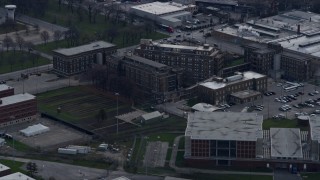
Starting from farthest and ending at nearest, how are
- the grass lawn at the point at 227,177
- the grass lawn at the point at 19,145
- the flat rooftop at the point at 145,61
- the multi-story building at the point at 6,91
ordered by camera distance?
1. the flat rooftop at the point at 145,61
2. the multi-story building at the point at 6,91
3. the grass lawn at the point at 19,145
4. the grass lawn at the point at 227,177

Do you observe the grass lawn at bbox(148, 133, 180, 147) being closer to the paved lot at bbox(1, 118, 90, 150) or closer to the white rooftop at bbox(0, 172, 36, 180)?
the paved lot at bbox(1, 118, 90, 150)

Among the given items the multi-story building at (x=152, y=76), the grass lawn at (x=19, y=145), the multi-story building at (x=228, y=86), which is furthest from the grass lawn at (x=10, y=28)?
the grass lawn at (x=19, y=145)

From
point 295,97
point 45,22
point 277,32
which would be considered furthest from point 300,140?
point 45,22

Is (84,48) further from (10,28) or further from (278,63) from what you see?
(278,63)

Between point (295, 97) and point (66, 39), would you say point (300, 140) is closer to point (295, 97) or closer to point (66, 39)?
point (295, 97)

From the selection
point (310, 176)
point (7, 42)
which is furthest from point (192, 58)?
point (310, 176)

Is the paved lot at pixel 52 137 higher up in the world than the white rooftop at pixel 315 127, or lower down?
lower down

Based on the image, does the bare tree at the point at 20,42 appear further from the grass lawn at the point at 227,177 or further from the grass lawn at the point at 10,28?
the grass lawn at the point at 227,177
